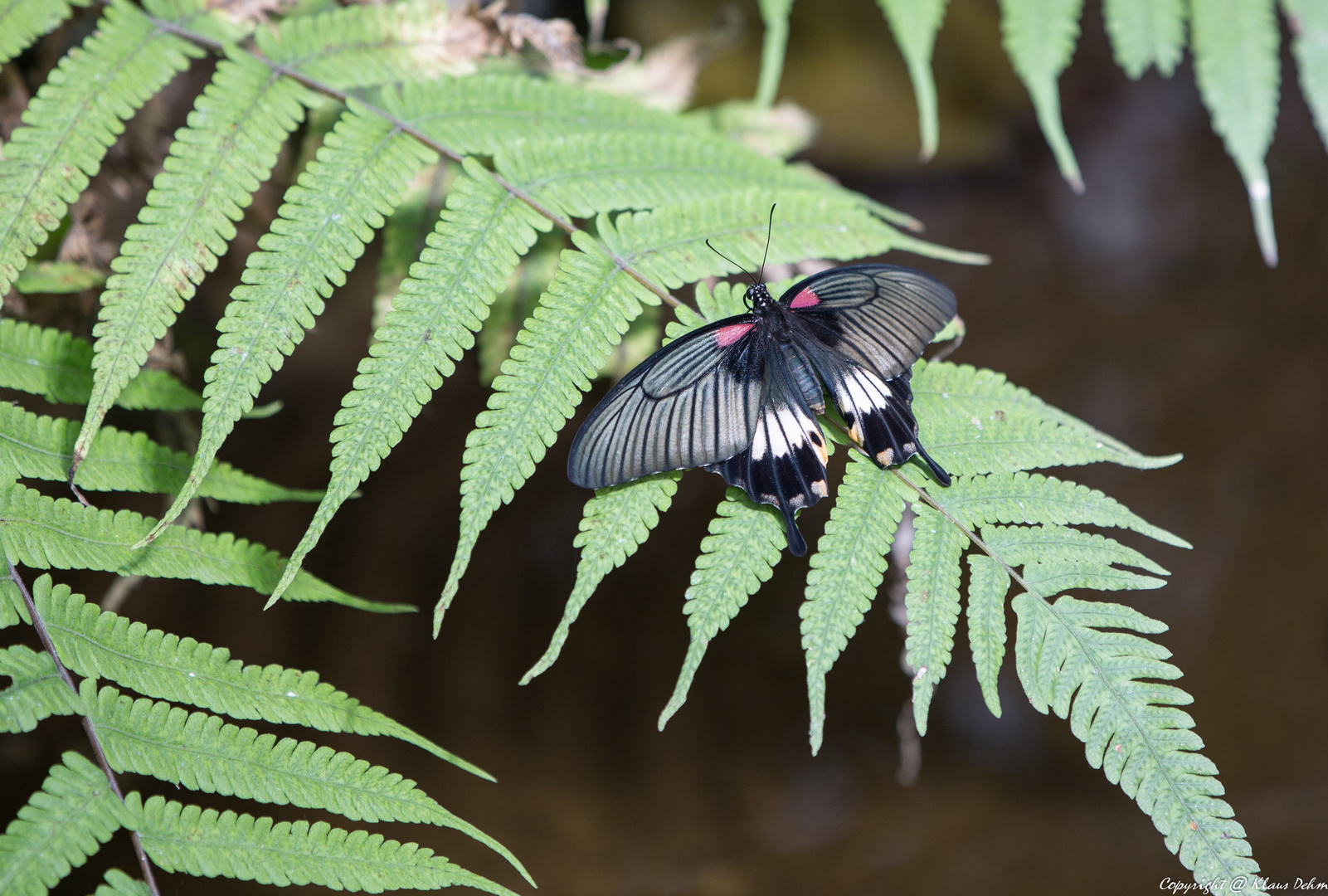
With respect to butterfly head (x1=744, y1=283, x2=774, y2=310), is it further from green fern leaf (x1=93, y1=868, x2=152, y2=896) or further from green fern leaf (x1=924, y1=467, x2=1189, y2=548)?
green fern leaf (x1=93, y1=868, x2=152, y2=896)

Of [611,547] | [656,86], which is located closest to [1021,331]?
[656,86]

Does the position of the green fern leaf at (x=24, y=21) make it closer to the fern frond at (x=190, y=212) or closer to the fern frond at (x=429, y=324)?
the fern frond at (x=190, y=212)

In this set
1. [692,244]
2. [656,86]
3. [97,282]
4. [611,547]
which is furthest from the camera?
[656,86]

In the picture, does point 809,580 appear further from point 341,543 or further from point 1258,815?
point 1258,815

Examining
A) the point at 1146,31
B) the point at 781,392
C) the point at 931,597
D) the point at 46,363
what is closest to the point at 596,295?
the point at 781,392

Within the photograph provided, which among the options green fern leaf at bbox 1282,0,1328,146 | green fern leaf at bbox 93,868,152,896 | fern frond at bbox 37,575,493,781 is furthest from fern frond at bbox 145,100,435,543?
green fern leaf at bbox 1282,0,1328,146

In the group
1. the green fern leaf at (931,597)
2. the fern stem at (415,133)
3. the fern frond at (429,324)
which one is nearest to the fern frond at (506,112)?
the fern stem at (415,133)

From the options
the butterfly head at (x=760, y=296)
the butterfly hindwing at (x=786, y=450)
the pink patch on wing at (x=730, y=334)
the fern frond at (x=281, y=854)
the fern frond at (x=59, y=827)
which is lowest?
the fern frond at (x=281, y=854)
